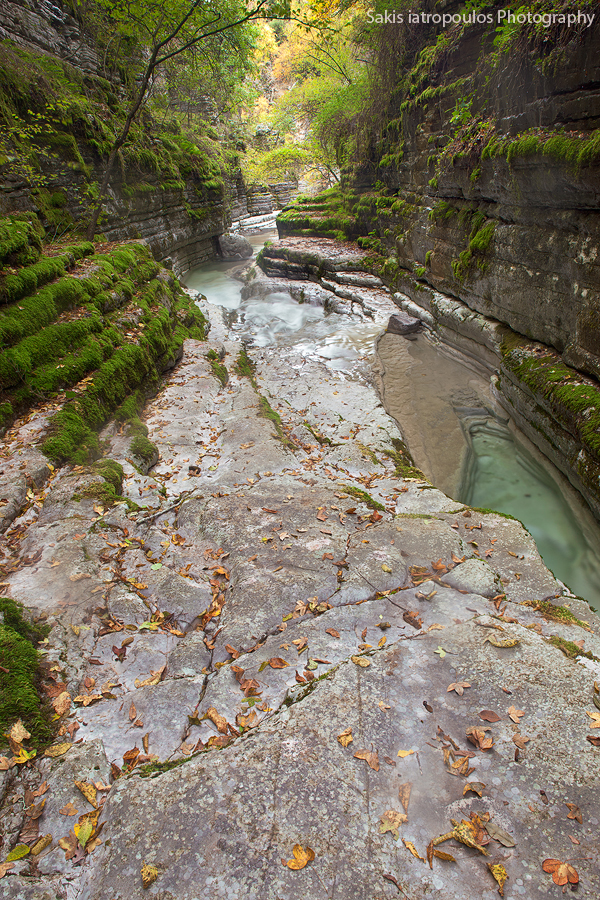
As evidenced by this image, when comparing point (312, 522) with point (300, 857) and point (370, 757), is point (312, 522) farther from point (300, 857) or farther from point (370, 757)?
point (300, 857)

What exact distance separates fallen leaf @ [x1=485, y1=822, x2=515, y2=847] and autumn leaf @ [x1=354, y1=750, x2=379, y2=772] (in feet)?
1.97

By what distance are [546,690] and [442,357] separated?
1024 cm

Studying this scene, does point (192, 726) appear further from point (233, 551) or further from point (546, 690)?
point (546, 690)

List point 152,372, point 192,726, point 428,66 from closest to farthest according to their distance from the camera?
point 192,726, point 152,372, point 428,66

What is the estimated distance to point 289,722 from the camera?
268cm

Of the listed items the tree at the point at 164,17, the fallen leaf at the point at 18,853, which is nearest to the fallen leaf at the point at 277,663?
the fallen leaf at the point at 18,853

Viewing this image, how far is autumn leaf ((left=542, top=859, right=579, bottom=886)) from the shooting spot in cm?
196

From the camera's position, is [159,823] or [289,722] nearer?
[159,823]

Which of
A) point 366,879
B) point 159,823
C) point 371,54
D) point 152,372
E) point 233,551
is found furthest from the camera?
point 371,54

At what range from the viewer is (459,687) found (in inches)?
112

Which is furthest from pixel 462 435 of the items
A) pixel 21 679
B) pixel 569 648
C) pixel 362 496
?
pixel 21 679

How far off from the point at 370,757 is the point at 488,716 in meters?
0.80

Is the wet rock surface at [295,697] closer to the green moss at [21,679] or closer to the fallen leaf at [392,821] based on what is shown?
the fallen leaf at [392,821]

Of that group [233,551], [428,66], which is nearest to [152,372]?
[233,551]
